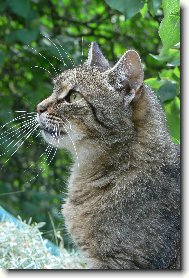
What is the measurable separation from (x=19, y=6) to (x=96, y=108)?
4.37ft

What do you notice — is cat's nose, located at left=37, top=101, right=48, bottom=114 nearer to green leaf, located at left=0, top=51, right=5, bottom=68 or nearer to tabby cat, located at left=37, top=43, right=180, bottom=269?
tabby cat, located at left=37, top=43, right=180, bottom=269

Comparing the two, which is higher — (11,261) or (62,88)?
(62,88)

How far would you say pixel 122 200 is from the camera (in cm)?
198

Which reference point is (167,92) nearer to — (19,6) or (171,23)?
(171,23)

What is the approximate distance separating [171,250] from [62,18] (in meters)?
1.89

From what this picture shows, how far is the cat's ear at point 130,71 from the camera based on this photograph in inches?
75.4

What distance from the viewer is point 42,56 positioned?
311cm

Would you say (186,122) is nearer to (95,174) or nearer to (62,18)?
(95,174)

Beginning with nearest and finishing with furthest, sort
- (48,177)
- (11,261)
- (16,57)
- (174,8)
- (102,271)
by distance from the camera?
(102,271) < (174,8) < (11,261) < (48,177) < (16,57)

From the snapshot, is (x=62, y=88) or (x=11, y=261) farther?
(x=11, y=261)

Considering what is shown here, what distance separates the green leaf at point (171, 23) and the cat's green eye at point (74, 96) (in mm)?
277

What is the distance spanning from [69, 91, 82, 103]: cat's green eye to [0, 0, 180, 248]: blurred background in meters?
0.90

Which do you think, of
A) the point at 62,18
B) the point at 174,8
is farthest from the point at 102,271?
the point at 62,18

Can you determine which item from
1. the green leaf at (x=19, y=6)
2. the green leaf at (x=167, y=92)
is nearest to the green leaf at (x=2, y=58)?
the green leaf at (x=19, y=6)
